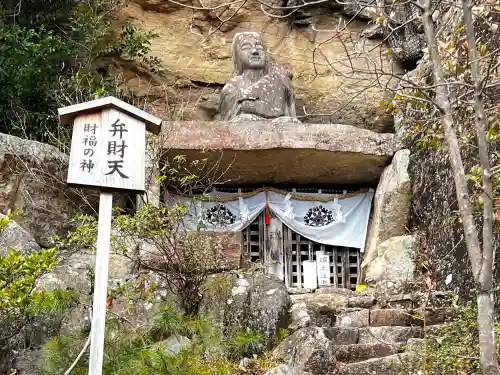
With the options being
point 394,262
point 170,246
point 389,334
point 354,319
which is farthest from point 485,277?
point 394,262

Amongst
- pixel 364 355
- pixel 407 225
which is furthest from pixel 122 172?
pixel 407 225

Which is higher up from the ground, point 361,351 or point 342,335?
point 342,335

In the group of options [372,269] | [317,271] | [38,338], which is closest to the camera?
[38,338]

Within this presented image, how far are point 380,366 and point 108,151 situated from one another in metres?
2.97

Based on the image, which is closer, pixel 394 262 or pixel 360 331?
pixel 360 331

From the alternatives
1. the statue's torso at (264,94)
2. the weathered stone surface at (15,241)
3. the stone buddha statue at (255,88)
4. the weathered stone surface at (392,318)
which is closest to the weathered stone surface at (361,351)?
the weathered stone surface at (392,318)

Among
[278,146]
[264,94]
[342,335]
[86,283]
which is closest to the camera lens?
[342,335]

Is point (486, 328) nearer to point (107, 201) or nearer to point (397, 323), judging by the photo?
point (107, 201)

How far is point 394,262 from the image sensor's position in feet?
28.7

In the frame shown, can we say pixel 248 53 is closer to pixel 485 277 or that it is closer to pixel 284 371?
pixel 284 371

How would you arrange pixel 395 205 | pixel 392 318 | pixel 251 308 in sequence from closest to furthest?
pixel 251 308 < pixel 392 318 < pixel 395 205

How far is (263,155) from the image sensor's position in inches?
372

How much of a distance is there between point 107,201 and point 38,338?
2.19m

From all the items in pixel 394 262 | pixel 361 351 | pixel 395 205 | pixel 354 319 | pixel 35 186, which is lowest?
pixel 361 351
